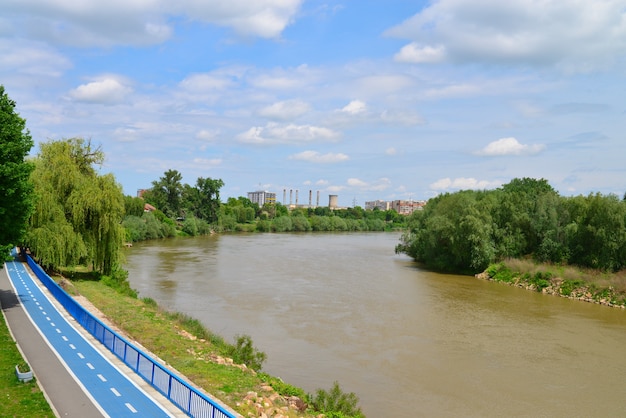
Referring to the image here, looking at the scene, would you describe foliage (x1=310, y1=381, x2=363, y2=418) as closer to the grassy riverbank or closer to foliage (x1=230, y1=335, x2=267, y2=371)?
the grassy riverbank

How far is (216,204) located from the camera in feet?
337

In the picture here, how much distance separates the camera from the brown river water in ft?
52.3

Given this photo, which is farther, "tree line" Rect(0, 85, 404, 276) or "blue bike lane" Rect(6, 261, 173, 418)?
"tree line" Rect(0, 85, 404, 276)

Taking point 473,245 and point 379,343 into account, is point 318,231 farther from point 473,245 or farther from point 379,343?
point 379,343

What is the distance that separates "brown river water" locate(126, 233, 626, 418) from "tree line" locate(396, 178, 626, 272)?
4649 millimetres

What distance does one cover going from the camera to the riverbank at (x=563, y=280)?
33.7 metres

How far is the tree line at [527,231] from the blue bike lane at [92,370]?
3585 cm

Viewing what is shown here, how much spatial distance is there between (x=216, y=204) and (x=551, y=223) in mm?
72325

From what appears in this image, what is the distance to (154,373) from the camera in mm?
12055

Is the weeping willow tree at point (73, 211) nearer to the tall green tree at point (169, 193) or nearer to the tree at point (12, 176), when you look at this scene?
the tree at point (12, 176)

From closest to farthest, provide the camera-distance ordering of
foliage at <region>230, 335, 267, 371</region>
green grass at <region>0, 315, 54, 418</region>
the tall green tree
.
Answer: green grass at <region>0, 315, 54, 418</region>, foliage at <region>230, 335, 267, 371</region>, the tall green tree

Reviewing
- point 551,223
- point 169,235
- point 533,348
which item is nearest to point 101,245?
point 533,348

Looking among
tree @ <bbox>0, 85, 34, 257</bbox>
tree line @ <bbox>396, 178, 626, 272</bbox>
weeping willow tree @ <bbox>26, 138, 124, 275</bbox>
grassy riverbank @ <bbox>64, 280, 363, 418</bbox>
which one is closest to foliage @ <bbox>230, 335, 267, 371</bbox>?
grassy riverbank @ <bbox>64, 280, 363, 418</bbox>

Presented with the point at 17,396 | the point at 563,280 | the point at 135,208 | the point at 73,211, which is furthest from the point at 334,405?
the point at 135,208
